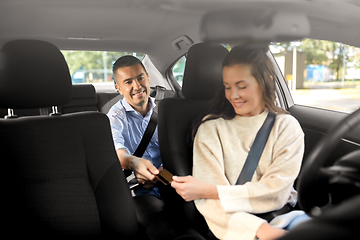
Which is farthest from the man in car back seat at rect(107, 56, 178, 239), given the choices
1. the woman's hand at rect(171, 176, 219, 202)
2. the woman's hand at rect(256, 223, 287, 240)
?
the woman's hand at rect(256, 223, 287, 240)

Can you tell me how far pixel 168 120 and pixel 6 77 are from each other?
68 cm

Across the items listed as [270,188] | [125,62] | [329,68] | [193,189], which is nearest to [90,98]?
[125,62]

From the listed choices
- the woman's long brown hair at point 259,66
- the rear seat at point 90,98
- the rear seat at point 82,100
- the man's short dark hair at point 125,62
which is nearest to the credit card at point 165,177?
the woman's long brown hair at point 259,66

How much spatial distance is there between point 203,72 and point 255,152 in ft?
1.58

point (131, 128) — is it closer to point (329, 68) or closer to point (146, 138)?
point (146, 138)

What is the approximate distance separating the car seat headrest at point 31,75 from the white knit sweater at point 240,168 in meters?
0.64

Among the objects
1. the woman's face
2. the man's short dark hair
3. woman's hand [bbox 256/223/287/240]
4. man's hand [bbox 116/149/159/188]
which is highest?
the man's short dark hair

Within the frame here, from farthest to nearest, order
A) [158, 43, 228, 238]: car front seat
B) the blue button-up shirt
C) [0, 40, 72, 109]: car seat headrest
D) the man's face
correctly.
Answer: the man's face < the blue button-up shirt < [158, 43, 228, 238]: car front seat < [0, 40, 72, 109]: car seat headrest

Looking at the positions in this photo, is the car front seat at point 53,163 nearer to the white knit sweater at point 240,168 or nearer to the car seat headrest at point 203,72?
the white knit sweater at point 240,168

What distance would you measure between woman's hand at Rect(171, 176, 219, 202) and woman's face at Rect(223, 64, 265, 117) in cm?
31

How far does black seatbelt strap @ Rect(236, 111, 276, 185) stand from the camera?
3.50ft

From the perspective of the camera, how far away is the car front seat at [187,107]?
131 cm

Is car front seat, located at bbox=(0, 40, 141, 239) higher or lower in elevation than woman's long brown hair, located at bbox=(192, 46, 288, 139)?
lower

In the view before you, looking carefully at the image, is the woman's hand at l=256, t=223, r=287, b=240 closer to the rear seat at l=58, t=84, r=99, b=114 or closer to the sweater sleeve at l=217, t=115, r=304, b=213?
the sweater sleeve at l=217, t=115, r=304, b=213
